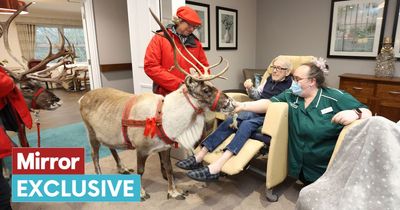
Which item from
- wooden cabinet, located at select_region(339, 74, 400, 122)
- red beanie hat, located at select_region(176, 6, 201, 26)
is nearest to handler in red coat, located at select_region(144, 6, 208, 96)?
red beanie hat, located at select_region(176, 6, 201, 26)

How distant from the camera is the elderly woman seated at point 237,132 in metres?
1.89

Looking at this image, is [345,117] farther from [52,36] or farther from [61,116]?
[52,36]

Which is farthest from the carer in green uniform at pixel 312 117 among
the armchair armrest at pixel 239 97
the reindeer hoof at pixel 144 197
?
the reindeer hoof at pixel 144 197

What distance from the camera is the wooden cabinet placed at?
3.12 m

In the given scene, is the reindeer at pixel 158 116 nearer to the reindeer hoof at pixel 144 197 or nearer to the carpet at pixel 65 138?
the reindeer hoof at pixel 144 197

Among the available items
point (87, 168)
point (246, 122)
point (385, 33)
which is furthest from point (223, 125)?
point (385, 33)

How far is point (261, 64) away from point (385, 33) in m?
1.99

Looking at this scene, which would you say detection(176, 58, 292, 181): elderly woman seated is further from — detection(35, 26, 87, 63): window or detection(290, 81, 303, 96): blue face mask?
detection(35, 26, 87, 63): window

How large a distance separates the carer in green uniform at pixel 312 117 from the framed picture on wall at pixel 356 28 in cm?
220

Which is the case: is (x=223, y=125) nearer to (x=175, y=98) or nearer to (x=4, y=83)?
(x=175, y=98)

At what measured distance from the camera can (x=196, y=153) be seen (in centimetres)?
216

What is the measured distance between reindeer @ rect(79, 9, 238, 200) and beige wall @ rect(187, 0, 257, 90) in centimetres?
234

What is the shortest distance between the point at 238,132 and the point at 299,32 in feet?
10.1

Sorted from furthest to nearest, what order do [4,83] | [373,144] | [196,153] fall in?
[196,153] → [4,83] → [373,144]
